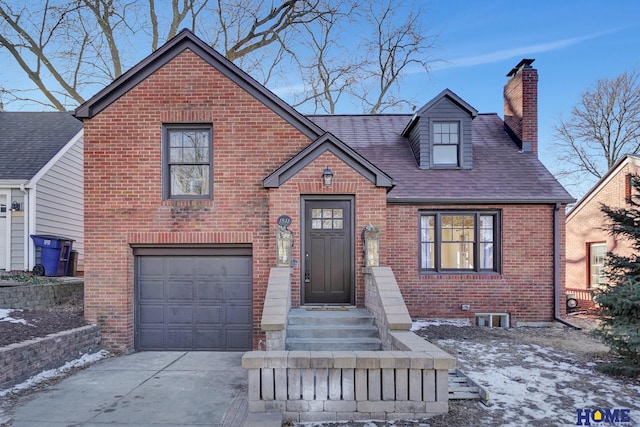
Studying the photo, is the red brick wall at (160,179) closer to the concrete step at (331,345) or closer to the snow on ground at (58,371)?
the snow on ground at (58,371)

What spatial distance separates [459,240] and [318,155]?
4650 mm

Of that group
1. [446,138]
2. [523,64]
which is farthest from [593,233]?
[446,138]

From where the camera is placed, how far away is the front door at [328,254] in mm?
8188

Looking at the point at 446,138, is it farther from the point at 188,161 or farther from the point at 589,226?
the point at 589,226

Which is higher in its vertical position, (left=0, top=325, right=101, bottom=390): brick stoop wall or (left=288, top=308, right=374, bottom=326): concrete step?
(left=288, top=308, right=374, bottom=326): concrete step

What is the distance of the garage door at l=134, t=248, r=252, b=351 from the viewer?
837 centimetres

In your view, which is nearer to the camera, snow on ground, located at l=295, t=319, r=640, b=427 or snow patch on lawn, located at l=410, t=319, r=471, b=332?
snow on ground, located at l=295, t=319, r=640, b=427

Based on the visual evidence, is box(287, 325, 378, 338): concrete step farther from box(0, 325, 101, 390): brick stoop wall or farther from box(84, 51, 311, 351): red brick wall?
box(0, 325, 101, 390): brick stoop wall

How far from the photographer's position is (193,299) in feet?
27.7

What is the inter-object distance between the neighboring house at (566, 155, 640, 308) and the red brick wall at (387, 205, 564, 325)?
558 centimetres

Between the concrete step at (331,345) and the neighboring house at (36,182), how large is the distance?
10.0 m

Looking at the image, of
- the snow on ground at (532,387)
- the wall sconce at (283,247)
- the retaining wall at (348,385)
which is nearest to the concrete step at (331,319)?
the wall sconce at (283,247)

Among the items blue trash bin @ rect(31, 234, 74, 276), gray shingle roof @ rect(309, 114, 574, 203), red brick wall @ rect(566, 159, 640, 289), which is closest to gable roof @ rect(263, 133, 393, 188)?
gray shingle roof @ rect(309, 114, 574, 203)

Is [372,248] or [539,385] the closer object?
[539,385]
